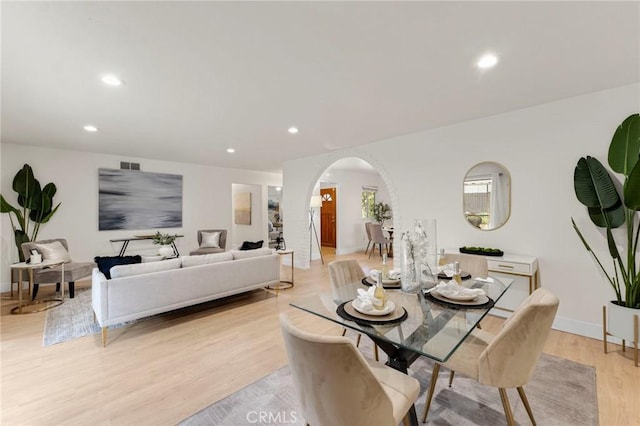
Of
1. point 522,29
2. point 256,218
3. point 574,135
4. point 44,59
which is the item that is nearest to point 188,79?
point 44,59

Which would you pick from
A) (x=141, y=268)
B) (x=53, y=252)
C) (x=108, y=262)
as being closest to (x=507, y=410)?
(x=141, y=268)

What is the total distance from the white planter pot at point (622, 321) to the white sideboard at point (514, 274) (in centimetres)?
59

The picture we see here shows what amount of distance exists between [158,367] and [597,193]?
4224 millimetres

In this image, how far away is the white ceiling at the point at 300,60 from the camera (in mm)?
1589

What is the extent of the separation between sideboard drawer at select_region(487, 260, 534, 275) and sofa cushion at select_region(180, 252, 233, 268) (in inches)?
125

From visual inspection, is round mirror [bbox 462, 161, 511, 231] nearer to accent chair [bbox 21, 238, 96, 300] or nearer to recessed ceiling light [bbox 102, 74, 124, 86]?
recessed ceiling light [bbox 102, 74, 124, 86]

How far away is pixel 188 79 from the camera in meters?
2.37

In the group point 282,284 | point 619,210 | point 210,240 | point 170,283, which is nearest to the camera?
point 619,210

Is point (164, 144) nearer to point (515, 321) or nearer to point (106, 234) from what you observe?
point (106, 234)

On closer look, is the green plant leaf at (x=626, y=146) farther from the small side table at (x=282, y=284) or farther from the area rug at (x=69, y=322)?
the area rug at (x=69, y=322)

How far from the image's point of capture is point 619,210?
247 cm

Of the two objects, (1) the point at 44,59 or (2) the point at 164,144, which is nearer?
(1) the point at 44,59

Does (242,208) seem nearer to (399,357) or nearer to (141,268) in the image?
(141,268)

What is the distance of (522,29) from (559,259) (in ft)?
7.91
